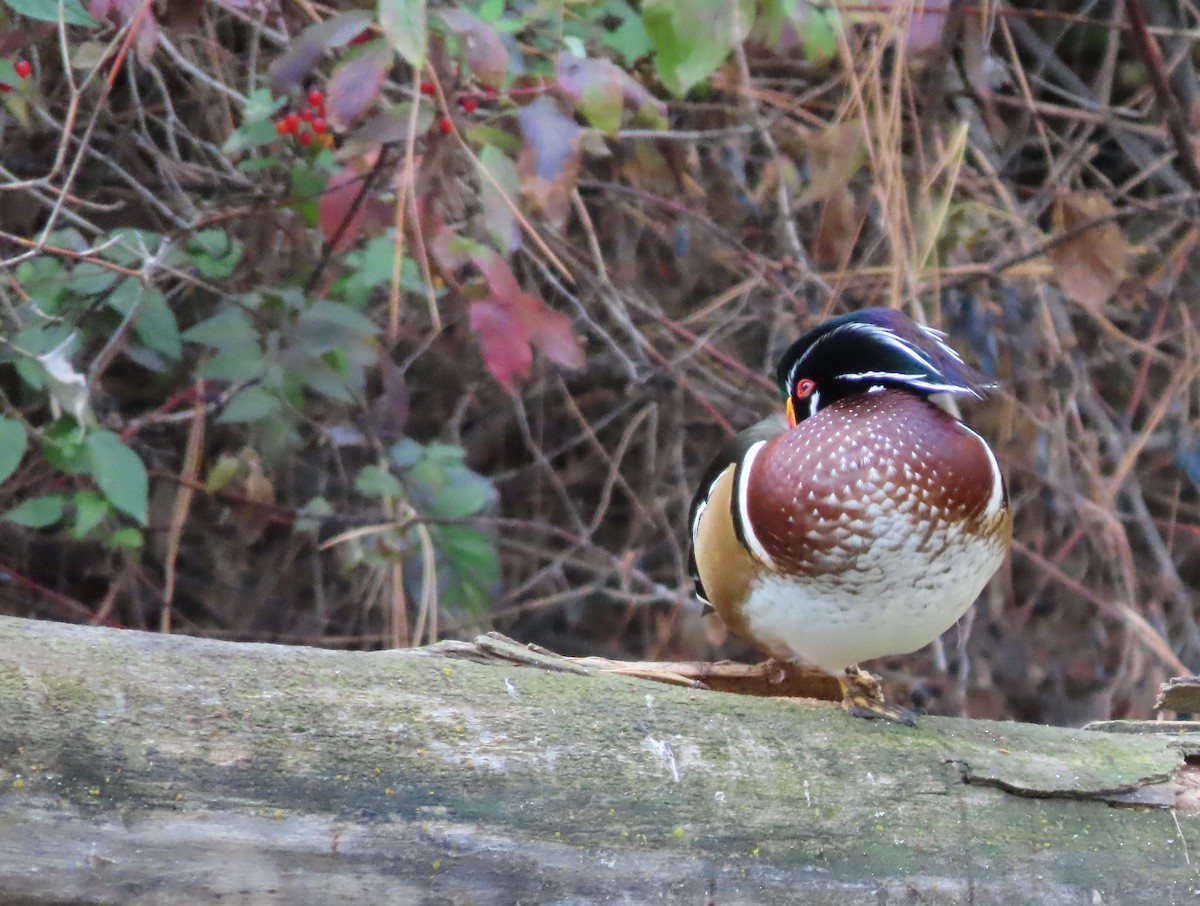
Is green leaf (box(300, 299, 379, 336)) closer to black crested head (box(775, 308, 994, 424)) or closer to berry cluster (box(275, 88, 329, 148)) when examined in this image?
berry cluster (box(275, 88, 329, 148))

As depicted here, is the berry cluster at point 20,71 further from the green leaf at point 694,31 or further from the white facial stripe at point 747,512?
the white facial stripe at point 747,512

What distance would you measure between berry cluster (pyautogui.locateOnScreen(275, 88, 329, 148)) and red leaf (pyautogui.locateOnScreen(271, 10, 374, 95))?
0.17 metres

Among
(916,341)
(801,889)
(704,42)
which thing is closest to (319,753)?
(801,889)

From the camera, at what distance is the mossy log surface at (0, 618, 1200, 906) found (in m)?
0.82

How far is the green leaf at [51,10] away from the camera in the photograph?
49.8 inches

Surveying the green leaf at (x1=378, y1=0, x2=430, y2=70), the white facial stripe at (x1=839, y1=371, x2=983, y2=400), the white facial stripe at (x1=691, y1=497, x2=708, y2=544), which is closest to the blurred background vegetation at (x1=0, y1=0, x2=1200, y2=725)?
the green leaf at (x1=378, y1=0, x2=430, y2=70)

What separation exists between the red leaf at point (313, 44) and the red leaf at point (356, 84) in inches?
1.0

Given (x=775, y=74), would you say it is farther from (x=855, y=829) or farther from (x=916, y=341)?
(x=855, y=829)

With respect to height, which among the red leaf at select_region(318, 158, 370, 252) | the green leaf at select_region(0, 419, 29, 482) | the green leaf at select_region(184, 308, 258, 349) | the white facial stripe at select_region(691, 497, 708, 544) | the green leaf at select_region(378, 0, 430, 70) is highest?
the green leaf at select_region(378, 0, 430, 70)

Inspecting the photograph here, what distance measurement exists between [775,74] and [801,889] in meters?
1.71

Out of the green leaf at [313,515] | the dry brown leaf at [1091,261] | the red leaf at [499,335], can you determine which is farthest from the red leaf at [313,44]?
the dry brown leaf at [1091,261]

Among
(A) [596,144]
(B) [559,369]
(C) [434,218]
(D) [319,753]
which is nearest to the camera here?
(D) [319,753]

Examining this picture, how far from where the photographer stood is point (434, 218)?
142 centimetres

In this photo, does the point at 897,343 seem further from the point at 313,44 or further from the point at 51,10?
the point at 51,10
